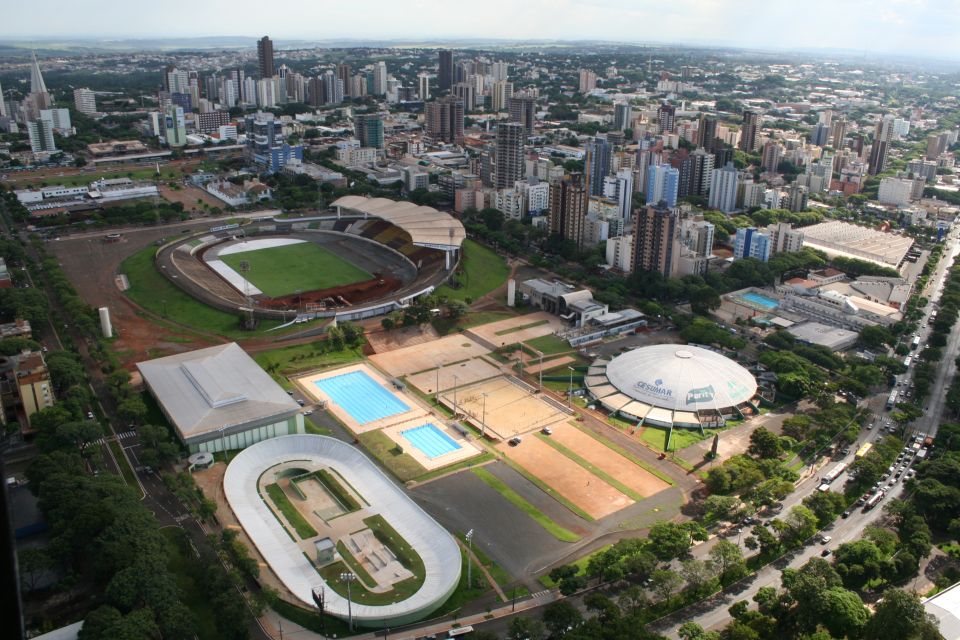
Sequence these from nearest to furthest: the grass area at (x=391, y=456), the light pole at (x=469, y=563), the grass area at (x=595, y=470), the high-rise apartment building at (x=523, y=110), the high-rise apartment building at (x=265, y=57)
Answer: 1. the light pole at (x=469, y=563)
2. the grass area at (x=595, y=470)
3. the grass area at (x=391, y=456)
4. the high-rise apartment building at (x=523, y=110)
5. the high-rise apartment building at (x=265, y=57)

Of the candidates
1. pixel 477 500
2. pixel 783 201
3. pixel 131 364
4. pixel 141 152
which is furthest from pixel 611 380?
pixel 141 152

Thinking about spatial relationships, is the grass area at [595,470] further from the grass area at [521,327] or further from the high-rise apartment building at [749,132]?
the high-rise apartment building at [749,132]

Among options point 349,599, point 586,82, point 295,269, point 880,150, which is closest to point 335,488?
point 349,599

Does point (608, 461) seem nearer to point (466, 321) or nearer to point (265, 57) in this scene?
point (466, 321)

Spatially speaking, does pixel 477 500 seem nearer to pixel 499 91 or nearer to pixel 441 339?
pixel 441 339

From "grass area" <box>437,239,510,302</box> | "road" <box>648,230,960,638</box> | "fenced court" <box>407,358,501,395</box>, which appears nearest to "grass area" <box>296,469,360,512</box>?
"fenced court" <box>407,358,501,395</box>

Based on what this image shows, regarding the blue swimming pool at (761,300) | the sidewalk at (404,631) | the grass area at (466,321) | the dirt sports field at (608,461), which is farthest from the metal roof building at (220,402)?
the blue swimming pool at (761,300)
